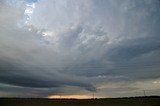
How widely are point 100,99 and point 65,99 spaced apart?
7057 millimetres

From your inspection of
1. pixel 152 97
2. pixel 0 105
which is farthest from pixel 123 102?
pixel 0 105

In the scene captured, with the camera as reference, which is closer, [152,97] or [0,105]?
[0,105]

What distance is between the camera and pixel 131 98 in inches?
1898

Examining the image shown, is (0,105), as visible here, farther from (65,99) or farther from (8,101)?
(65,99)

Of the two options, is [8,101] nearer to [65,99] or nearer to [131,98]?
[65,99]

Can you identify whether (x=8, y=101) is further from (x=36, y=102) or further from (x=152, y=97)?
(x=152, y=97)

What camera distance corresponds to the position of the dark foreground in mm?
46281

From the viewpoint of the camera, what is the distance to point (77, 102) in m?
47.3

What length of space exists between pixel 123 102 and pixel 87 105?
277 inches

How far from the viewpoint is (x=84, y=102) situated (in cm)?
4709

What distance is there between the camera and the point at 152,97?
160 ft

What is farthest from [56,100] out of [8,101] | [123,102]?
[123,102]

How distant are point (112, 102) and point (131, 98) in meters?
4.21

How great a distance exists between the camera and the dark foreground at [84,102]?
1822 inches
